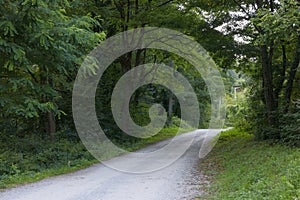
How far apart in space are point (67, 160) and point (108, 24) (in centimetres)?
910

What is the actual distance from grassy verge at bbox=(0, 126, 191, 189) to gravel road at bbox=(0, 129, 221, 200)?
524 millimetres

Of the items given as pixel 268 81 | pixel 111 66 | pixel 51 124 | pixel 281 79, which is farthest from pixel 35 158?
pixel 281 79

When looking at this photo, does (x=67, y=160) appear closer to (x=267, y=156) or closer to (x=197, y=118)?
(x=267, y=156)

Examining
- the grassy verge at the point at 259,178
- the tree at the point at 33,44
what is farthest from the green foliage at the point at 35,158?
the grassy verge at the point at 259,178

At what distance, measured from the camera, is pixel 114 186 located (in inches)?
297

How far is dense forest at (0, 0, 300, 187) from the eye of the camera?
823 centimetres

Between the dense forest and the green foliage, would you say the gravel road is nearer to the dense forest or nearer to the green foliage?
the green foliage

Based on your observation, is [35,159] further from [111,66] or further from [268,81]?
[111,66]

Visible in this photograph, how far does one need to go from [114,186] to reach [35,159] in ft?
12.0

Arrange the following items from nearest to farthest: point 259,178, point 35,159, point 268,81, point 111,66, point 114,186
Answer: point 259,178 < point 114,186 < point 35,159 < point 268,81 < point 111,66

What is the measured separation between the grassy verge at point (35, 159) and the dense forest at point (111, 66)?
1.5 inches

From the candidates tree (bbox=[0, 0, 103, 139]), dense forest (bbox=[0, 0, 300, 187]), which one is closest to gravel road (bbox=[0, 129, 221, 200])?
dense forest (bbox=[0, 0, 300, 187])

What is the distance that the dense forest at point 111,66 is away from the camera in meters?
8.23

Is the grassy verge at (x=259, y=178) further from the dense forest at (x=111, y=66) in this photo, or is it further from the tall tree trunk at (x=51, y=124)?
the tall tree trunk at (x=51, y=124)
